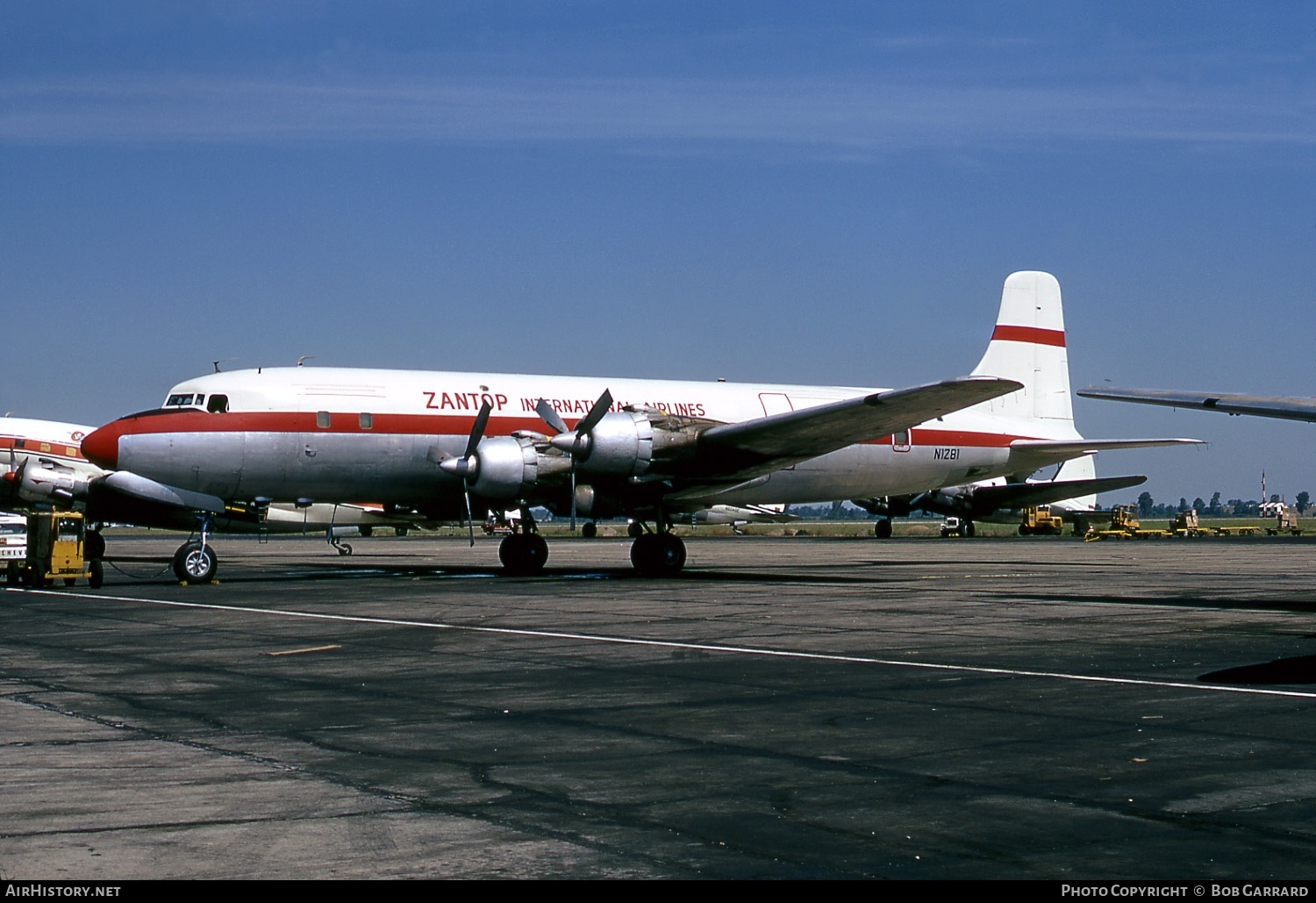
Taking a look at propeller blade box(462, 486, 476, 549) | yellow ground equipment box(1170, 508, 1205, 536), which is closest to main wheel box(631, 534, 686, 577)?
propeller blade box(462, 486, 476, 549)

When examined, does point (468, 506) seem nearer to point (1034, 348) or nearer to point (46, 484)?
point (1034, 348)

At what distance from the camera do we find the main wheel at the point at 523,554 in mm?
28547

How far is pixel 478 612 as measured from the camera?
18844 millimetres

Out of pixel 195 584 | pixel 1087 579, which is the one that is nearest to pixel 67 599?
pixel 195 584

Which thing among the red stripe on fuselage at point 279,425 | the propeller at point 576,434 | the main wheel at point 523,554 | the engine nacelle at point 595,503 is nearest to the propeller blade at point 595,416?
the propeller at point 576,434

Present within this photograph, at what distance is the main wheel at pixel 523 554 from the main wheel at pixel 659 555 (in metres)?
2.18

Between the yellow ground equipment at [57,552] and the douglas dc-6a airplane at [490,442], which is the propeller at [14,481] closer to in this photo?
the yellow ground equipment at [57,552]

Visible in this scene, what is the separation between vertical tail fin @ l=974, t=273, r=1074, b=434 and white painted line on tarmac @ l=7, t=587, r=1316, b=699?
2210cm

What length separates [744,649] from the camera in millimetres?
14070

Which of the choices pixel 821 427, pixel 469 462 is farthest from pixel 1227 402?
pixel 469 462

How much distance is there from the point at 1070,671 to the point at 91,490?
2853cm

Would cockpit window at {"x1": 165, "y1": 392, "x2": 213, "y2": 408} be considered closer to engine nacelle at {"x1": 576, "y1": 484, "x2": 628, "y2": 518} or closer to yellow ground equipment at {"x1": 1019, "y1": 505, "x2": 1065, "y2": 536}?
engine nacelle at {"x1": 576, "y1": 484, "x2": 628, "y2": 518}

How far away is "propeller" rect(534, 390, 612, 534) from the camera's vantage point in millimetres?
25312

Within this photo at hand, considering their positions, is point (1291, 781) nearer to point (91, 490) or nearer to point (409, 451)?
point (409, 451)
